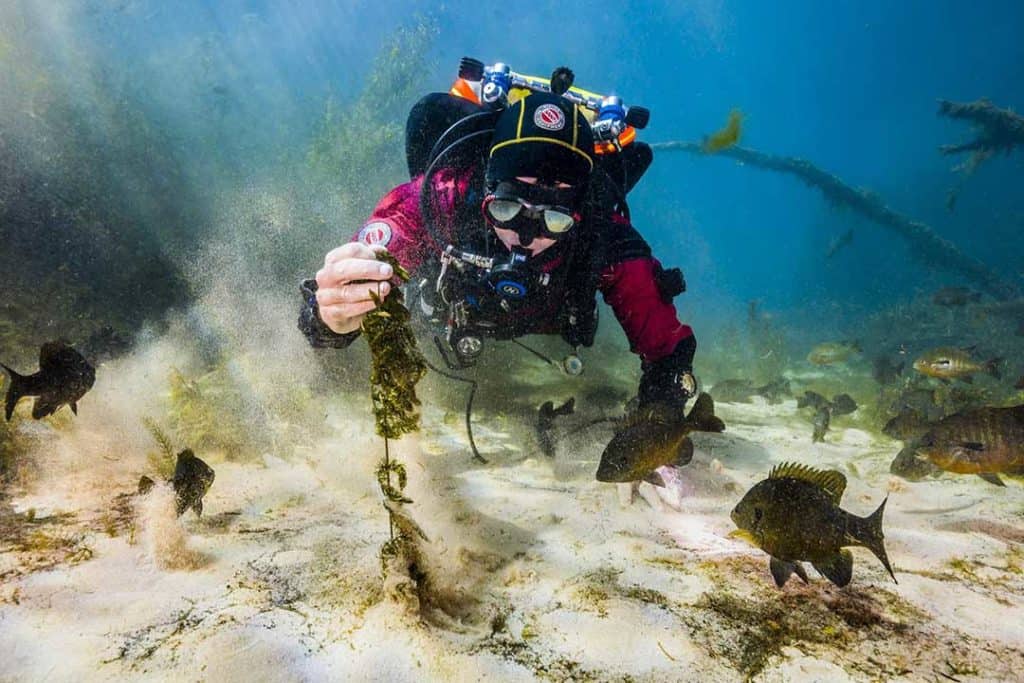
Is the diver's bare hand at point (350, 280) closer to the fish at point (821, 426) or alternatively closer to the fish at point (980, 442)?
the fish at point (980, 442)

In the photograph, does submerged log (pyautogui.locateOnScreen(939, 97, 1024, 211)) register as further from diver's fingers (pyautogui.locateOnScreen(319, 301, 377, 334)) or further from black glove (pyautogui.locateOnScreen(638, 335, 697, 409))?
diver's fingers (pyautogui.locateOnScreen(319, 301, 377, 334))

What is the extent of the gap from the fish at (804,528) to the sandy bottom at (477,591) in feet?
0.80

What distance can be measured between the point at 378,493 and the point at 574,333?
83.1 inches

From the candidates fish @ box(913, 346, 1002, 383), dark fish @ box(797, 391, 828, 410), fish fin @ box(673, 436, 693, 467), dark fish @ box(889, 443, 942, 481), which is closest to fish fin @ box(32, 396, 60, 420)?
fish fin @ box(673, 436, 693, 467)

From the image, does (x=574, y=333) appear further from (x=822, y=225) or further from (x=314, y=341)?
(x=822, y=225)

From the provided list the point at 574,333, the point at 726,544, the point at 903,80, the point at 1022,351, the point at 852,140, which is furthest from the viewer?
the point at 852,140

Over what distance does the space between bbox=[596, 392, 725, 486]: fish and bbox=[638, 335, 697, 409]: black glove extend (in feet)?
3.82

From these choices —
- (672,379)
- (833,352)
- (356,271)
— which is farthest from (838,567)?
(833,352)

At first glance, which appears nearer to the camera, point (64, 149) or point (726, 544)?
point (726, 544)

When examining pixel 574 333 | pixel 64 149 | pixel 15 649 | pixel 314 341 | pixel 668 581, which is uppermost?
pixel 64 149

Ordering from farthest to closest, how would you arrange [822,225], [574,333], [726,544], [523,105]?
1. [822,225]
2. [574,333]
3. [523,105]
4. [726,544]

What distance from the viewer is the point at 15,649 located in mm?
1470

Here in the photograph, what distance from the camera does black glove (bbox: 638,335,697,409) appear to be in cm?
388

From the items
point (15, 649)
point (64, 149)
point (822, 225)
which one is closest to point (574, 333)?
point (15, 649)
